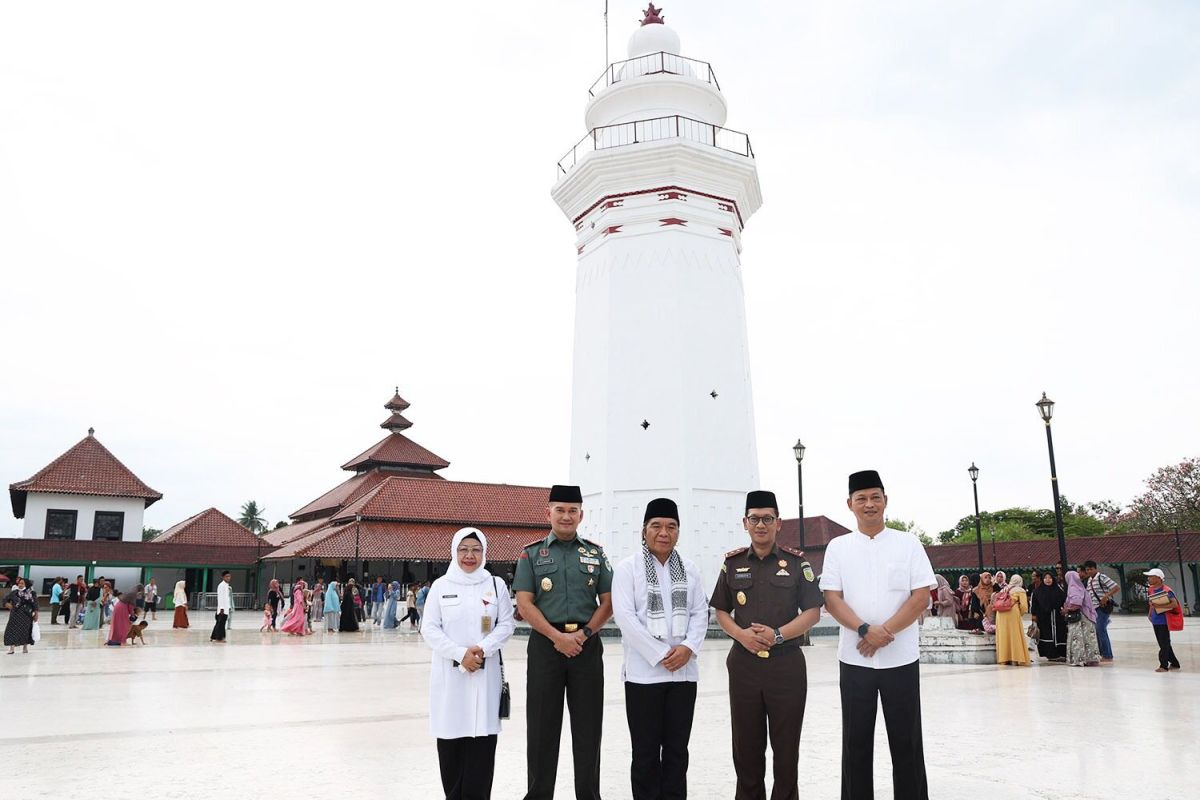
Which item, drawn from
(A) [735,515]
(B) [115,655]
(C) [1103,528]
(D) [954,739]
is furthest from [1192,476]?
(B) [115,655]

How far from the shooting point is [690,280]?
704 inches

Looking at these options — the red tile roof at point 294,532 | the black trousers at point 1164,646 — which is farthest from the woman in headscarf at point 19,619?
the red tile roof at point 294,532

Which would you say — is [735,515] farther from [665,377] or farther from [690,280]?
[690,280]

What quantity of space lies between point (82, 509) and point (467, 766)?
38.6 m

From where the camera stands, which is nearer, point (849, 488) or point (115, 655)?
point (849, 488)

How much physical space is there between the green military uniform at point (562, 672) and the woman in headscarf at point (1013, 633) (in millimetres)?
9168

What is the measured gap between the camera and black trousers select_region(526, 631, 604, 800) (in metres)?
4.30

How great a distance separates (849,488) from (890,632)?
79 centimetres

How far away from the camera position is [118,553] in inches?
1302

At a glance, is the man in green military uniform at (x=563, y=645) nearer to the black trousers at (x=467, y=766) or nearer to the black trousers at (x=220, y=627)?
the black trousers at (x=467, y=766)

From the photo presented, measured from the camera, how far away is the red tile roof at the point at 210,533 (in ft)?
119

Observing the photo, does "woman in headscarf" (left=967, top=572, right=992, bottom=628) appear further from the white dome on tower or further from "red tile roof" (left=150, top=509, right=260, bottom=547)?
"red tile roof" (left=150, top=509, right=260, bottom=547)

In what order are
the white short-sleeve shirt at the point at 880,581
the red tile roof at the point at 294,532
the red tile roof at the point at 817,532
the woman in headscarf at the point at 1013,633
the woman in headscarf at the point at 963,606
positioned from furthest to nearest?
the red tile roof at the point at 817,532 < the red tile roof at the point at 294,532 < the woman in headscarf at the point at 963,606 < the woman in headscarf at the point at 1013,633 < the white short-sleeve shirt at the point at 880,581

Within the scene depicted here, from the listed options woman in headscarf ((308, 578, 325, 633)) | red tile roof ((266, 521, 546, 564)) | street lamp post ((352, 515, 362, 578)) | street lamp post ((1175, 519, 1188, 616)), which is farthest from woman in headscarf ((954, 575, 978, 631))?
street lamp post ((352, 515, 362, 578))
